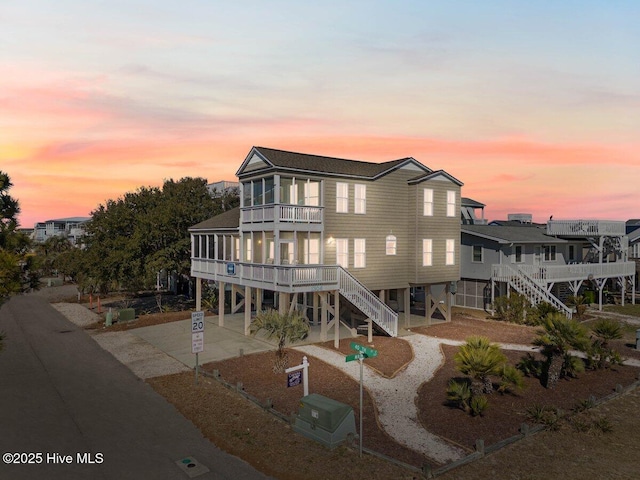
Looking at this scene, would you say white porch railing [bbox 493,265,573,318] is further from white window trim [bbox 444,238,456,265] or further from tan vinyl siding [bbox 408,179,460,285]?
white window trim [bbox 444,238,456,265]

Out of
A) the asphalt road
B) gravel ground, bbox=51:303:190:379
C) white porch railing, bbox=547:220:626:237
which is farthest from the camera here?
white porch railing, bbox=547:220:626:237

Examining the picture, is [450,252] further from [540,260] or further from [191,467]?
[191,467]

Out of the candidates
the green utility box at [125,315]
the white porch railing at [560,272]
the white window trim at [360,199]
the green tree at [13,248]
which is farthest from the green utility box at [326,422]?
the white porch railing at [560,272]

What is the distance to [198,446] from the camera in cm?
1248

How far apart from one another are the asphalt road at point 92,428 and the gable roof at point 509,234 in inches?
1051

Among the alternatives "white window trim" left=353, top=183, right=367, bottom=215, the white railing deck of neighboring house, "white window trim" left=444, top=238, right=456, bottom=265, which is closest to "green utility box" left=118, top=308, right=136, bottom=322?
the white railing deck of neighboring house

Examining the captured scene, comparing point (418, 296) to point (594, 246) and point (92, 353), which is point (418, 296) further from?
point (92, 353)

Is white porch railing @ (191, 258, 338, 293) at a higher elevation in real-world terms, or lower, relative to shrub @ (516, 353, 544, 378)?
higher

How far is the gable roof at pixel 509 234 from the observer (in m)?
34.9

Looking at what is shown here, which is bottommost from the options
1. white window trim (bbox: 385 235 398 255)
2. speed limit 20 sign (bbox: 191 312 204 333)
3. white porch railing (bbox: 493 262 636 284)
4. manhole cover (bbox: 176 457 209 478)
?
manhole cover (bbox: 176 457 209 478)

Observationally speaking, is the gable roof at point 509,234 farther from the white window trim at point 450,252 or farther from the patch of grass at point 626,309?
the patch of grass at point 626,309

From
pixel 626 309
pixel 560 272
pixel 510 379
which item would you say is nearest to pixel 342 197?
pixel 510 379

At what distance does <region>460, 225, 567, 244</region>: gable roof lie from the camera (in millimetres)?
34878

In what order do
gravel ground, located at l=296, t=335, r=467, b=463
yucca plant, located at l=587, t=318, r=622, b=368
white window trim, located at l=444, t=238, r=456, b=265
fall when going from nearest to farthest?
gravel ground, located at l=296, t=335, r=467, b=463 < yucca plant, located at l=587, t=318, r=622, b=368 < white window trim, located at l=444, t=238, r=456, b=265
